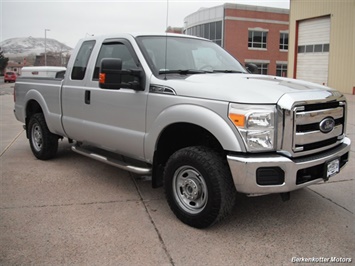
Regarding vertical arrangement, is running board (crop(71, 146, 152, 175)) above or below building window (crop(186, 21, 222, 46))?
below

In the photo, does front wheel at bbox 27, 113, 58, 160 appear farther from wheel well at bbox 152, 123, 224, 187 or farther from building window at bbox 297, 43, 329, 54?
building window at bbox 297, 43, 329, 54

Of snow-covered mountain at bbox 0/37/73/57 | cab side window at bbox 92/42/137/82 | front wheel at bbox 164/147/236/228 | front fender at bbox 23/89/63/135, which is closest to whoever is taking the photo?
front wheel at bbox 164/147/236/228

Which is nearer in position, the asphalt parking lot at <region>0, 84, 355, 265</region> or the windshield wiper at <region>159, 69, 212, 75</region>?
the asphalt parking lot at <region>0, 84, 355, 265</region>

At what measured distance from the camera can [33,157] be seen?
271 inches

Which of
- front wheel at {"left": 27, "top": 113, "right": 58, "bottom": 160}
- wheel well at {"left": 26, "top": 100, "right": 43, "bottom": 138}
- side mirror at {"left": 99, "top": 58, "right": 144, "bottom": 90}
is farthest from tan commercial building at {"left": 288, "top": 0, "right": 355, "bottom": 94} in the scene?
side mirror at {"left": 99, "top": 58, "right": 144, "bottom": 90}

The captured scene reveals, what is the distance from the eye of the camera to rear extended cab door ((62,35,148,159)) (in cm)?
442

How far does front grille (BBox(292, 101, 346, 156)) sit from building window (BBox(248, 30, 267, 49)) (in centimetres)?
4441

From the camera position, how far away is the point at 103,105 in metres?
4.85

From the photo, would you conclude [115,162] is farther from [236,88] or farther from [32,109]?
[32,109]

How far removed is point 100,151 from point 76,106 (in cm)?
73

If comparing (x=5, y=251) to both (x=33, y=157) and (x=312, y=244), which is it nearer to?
(x=312, y=244)

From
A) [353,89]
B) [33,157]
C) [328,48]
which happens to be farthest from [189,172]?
[328,48]

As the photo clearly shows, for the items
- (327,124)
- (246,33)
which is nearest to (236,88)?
(327,124)

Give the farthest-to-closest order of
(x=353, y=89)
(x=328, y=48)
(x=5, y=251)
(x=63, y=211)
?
(x=328, y=48) < (x=353, y=89) < (x=63, y=211) < (x=5, y=251)
